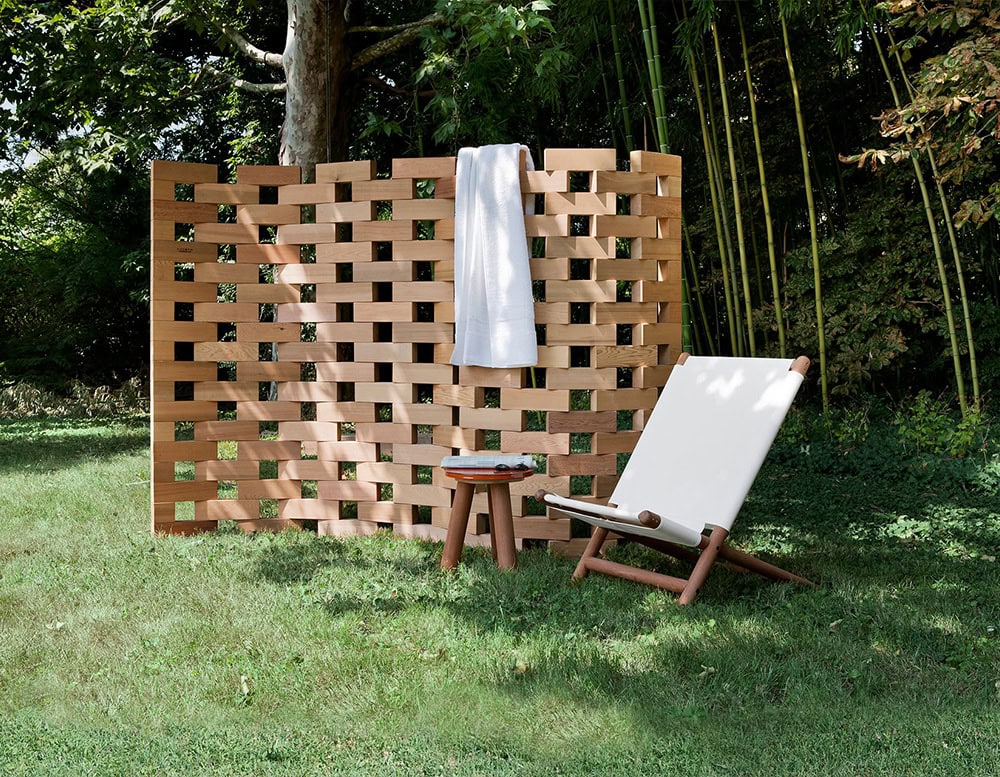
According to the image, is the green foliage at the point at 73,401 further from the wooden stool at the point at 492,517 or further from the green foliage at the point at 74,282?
the wooden stool at the point at 492,517

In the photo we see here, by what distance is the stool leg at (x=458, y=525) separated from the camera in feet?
12.6

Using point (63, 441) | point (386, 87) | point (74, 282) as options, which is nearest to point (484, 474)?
point (63, 441)

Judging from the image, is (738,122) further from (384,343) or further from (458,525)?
(458,525)

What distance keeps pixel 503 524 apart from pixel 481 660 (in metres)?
1.01

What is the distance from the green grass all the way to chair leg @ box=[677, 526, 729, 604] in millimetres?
69

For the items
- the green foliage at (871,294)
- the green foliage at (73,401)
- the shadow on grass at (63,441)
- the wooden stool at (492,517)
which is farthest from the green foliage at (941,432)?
the green foliage at (73,401)

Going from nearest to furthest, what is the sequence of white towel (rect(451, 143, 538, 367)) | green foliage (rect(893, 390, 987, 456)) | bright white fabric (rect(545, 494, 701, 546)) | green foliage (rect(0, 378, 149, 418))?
bright white fabric (rect(545, 494, 701, 546)) → white towel (rect(451, 143, 538, 367)) → green foliage (rect(893, 390, 987, 456)) → green foliage (rect(0, 378, 149, 418))

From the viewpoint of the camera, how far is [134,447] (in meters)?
7.73

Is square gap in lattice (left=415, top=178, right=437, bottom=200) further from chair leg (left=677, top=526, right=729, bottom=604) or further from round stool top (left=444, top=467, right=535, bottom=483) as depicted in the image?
chair leg (left=677, top=526, right=729, bottom=604)

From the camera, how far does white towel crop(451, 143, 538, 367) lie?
4.12m

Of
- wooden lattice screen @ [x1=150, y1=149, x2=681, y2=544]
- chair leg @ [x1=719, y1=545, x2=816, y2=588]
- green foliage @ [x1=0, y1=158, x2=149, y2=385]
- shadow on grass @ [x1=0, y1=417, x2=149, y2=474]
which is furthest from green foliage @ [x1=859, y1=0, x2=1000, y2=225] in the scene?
green foliage @ [x1=0, y1=158, x2=149, y2=385]

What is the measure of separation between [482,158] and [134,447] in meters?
4.83

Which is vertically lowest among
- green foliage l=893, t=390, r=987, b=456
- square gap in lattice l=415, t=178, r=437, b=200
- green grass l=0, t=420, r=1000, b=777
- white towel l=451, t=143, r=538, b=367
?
green grass l=0, t=420, r=1000, b=777

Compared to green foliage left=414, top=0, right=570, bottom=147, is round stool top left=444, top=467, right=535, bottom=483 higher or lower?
lower
